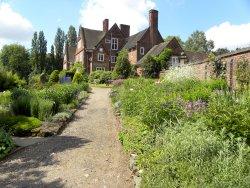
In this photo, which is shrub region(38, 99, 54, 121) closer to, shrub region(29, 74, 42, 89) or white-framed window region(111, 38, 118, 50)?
shrub region(29, 74, 42, 89)

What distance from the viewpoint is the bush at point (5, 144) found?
9914 millimetres

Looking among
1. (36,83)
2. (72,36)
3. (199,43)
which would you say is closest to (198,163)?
Answer: (36,83)

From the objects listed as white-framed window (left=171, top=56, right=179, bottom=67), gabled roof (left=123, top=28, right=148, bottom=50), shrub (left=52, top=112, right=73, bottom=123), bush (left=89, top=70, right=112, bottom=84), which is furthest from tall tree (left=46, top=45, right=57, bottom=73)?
shrub (left=52, top=112, right=73, bottom=123)

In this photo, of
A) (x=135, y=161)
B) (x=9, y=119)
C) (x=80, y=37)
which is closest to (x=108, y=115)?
(x=9, y=119)

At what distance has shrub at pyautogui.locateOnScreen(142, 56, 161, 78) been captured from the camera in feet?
141

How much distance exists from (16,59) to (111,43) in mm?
25523

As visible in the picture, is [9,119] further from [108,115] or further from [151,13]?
[151,13]

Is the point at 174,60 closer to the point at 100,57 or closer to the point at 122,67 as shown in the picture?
the point at 122,67

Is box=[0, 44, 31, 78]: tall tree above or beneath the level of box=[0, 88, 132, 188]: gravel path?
above

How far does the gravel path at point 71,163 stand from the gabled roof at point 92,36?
46.7 metres

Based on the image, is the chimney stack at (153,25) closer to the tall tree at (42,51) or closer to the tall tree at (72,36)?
the tall tree at (42,51)

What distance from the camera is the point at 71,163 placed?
9070mm

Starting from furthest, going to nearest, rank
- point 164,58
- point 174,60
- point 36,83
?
point 174,60 → point 164,58 → point 36,83

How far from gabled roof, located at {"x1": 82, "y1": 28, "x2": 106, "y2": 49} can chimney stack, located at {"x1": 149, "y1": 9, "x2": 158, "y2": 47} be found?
907 cm
